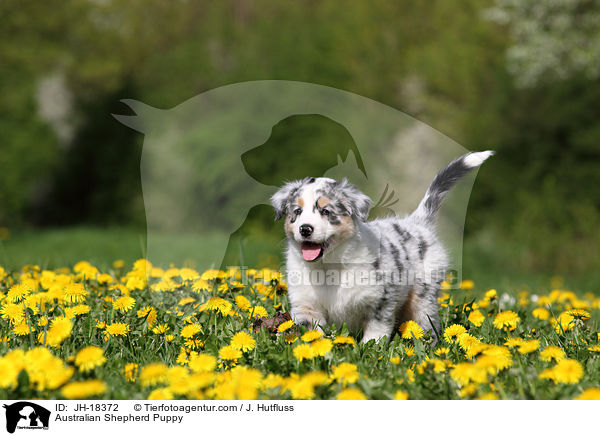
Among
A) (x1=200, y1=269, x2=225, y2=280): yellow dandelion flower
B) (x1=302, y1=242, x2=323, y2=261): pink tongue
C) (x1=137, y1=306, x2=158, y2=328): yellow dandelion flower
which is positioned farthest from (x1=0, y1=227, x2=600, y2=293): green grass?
(x1=302, y1=242, x2=323, y2=261): pink tongue

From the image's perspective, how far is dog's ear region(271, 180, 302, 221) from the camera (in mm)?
3477

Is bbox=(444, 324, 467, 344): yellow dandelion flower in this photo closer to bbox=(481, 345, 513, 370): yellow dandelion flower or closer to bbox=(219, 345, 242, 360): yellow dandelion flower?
bbox=(481, 345, 513, 370): yellow dandelion flower

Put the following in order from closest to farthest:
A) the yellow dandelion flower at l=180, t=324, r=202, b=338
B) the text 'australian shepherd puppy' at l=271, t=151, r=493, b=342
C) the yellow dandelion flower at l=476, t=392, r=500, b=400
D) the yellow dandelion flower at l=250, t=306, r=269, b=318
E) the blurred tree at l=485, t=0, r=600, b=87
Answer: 1. the yellow dandelion flower at l=476, t=392, r=500, b=400
2. the yellow dandelion flower at l=180, t=324, r=202, b=338
3. the text 'australian shepherd puppy' at l=271, t=151, r=493, b=342
4. the yellow dandelion flower at l=250, t=306, r=269, b=318
5. the blurred tree at l=485, t=0, r=600, b=87

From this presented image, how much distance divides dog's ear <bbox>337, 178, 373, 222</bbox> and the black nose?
0.29 metres

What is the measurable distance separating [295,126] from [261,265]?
597 centimetres

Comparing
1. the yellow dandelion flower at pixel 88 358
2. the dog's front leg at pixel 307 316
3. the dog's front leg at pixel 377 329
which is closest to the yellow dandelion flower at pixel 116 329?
the yellow dandelion flower at pixel 88 358

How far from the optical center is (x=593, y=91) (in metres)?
14.9

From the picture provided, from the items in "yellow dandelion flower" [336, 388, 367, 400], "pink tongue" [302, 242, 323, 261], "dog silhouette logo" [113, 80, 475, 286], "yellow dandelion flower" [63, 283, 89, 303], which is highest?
"dog silhouette logo" [113, 80, 475, 286]

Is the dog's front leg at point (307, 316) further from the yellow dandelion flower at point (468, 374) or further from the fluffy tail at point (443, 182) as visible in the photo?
the fluffy tail at point (443, 182)

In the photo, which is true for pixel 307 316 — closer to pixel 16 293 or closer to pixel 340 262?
pixel 340 262

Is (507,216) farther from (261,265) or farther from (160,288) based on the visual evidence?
(160,288)

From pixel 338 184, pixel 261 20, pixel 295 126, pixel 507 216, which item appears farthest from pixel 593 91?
pixel 338 184

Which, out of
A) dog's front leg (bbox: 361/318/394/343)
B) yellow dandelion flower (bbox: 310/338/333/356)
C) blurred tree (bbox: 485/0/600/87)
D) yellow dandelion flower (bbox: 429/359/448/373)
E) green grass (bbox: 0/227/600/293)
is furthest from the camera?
blurred tree (bbox: 485/0/600/87)
